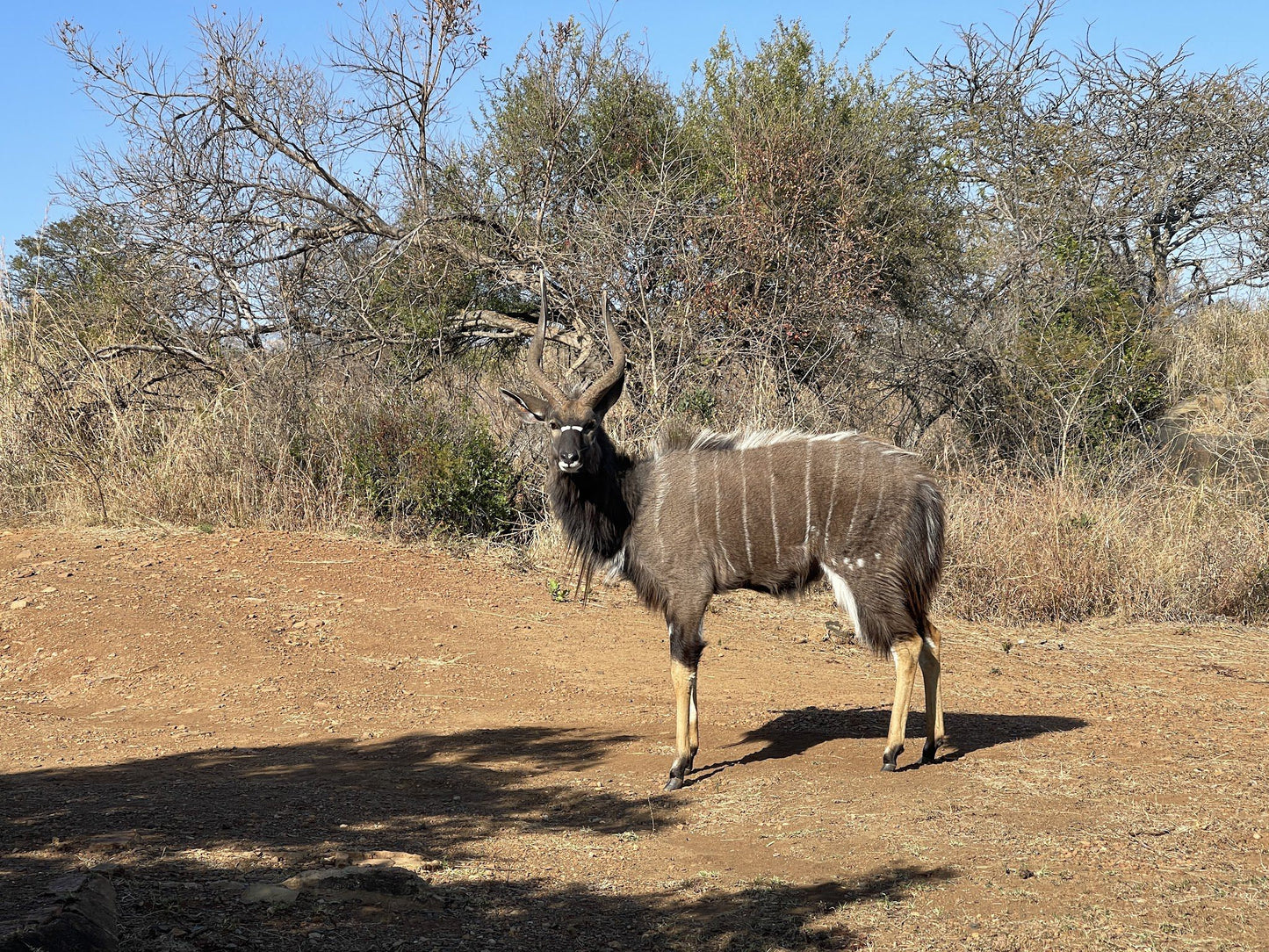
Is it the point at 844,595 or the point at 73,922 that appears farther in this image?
the point at 844,595

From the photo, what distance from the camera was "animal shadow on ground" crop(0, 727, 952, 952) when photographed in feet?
12.0

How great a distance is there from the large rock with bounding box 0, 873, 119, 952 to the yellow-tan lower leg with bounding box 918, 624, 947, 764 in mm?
4111

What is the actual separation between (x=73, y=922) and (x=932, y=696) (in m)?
4.37

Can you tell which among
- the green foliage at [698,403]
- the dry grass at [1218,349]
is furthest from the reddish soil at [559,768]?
the dry grass at [1218,349]

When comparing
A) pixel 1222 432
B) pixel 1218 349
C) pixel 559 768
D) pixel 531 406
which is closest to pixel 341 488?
pixel 531 406

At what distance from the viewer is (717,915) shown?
400 cm

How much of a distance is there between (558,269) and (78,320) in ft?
17.9

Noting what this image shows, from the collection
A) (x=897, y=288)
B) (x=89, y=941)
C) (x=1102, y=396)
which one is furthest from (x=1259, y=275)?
(x=89, y=941)

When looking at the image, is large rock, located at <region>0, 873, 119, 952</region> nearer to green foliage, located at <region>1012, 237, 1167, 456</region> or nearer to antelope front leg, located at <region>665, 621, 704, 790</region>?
antelope front leg, located at <region>665, 621, 704, 790</region>

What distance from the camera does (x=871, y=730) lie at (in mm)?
6934

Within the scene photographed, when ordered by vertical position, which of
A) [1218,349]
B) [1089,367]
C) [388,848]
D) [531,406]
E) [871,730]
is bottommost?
[388,848]

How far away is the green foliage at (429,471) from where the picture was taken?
11.1 metres

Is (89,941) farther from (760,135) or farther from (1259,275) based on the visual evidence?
(1259,275)

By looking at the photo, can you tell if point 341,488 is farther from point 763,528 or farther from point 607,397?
point 763,528
